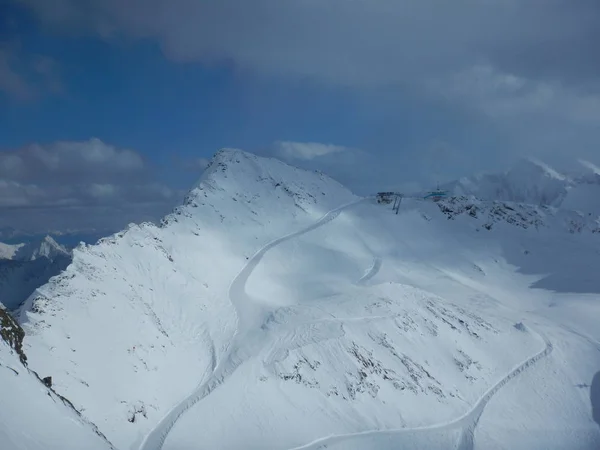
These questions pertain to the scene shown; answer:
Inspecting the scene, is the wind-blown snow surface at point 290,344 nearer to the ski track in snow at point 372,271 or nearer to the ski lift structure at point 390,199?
the ski track in snow at point 372,271

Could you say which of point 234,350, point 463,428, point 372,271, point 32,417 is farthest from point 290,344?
point 372,271

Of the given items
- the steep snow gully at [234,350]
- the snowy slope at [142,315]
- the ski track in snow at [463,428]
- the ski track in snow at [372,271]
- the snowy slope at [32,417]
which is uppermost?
the snowy slope at [32,417]

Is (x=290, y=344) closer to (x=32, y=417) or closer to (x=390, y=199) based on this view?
(x=32, y=417)

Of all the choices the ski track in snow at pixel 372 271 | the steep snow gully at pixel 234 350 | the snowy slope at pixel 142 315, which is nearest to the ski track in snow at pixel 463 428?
the steep snow gully at pixel 234 350

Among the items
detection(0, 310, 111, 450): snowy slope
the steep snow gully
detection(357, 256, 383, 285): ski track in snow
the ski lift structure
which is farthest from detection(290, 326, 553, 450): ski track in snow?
the ski lift structure

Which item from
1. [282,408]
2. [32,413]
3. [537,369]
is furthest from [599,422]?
[32,413]

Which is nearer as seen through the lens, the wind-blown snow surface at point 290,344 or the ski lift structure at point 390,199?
the wind-blown snow surface at point 290,344
